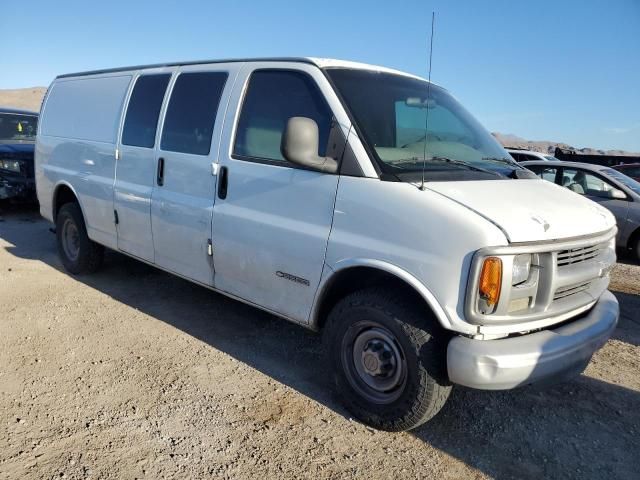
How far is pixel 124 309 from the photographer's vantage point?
497cm

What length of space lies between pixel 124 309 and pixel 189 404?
1.96 meters

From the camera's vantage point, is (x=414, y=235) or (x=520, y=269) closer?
(x=520, y=269)

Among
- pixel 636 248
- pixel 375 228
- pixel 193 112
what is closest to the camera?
pixel 375 228

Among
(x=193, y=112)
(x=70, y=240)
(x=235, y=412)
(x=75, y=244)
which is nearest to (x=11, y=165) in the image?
(x=70, y=240)

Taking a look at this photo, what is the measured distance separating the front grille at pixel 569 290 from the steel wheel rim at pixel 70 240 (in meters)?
4.98

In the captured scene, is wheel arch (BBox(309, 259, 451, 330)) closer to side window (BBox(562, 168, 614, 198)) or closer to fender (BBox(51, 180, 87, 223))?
fender (BBox(51, 180, 87, 223))

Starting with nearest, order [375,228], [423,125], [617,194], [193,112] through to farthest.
Result: [375,228]
[423,125]
[193,112]
[617,194]

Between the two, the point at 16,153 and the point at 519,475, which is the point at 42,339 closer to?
the point at 519,475

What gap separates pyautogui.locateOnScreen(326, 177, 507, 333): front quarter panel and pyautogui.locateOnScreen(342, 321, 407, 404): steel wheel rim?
40cm

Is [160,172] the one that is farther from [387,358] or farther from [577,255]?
[577,255]

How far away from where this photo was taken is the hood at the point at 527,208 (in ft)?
8.85

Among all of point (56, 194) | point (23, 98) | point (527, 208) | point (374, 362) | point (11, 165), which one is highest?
point (23, 98)

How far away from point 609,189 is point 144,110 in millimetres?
6978

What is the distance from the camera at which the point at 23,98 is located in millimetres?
68250
